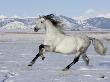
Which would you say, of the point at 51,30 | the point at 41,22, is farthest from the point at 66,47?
the point at 41,22

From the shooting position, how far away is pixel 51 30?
1194cm

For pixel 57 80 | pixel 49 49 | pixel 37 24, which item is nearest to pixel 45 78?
pixel 57 80

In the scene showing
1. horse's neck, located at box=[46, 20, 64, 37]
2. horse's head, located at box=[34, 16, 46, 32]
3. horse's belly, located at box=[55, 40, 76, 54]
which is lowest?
horse's belly, located at box=[55, 40, 76, 54]

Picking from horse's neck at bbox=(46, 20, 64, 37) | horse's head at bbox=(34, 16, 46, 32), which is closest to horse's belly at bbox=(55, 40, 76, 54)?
horse's neck at bbox=(46, 20, 64, 37)

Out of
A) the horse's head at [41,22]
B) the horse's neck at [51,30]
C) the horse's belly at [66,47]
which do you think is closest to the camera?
the horse's belly at [66,47]

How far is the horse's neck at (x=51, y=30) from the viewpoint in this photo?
465 inches

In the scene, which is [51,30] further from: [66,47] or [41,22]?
[66,47]

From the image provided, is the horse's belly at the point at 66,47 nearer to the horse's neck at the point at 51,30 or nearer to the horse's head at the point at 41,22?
the horse's neck at the point at 51,30

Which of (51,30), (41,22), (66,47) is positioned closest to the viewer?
(66,47)

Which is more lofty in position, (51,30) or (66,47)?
(51,30)

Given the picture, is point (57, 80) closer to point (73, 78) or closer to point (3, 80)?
point (73, 78)

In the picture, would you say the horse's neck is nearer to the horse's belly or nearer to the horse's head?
the horse's head

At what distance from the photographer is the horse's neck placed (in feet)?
38.8

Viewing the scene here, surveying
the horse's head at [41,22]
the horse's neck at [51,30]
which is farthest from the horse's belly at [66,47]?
the horse's head at [41,22]
